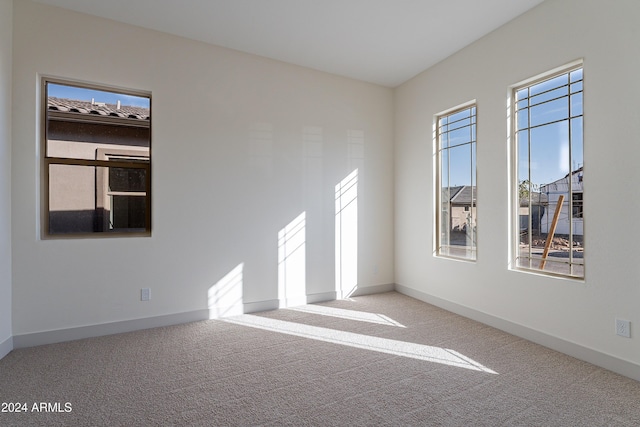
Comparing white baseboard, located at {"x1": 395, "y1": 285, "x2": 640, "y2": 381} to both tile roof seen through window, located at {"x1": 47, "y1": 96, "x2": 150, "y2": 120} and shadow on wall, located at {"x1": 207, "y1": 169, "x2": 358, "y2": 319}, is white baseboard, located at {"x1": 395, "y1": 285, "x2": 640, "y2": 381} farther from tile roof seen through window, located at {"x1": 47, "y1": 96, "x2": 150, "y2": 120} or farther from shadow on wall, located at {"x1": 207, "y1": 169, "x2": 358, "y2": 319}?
tile roof seen through window, located at {"x1": 47, "y1": 96, "x2": 150, "y2": 120}

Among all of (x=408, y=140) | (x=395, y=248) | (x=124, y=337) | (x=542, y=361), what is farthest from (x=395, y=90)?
(x=124, y=337)

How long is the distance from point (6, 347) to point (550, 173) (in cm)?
509

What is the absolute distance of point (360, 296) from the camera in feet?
15.2

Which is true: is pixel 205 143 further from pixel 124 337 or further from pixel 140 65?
pixel 124 337

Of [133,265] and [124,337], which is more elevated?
[133,265]

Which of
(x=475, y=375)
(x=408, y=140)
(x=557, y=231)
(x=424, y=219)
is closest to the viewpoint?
(x=475, y=375)

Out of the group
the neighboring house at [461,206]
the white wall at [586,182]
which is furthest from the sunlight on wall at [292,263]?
the neighboring house at [461,206]

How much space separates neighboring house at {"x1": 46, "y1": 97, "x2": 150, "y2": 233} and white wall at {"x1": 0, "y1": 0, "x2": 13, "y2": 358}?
29cm

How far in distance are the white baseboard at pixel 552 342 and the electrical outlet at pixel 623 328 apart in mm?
196

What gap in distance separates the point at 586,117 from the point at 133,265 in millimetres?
4390

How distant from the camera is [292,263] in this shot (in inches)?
163

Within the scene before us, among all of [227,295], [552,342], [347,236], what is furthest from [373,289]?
[552,342]

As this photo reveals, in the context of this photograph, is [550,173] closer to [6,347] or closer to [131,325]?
[131,325]

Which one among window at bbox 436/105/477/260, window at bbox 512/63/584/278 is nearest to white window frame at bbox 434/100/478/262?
window at bbox 436/105/477/260
